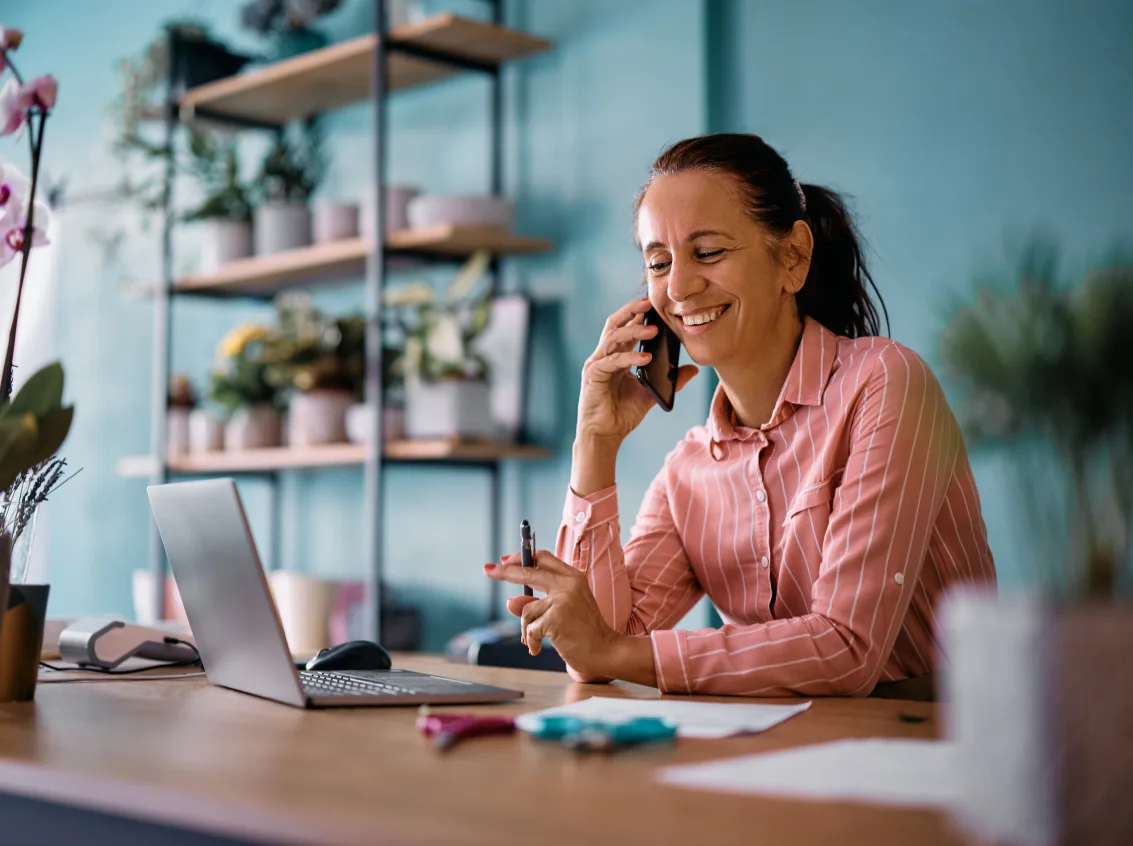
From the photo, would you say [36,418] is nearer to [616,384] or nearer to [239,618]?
[239,618]

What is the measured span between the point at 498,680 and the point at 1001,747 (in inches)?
35.5

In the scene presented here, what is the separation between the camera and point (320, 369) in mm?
3236

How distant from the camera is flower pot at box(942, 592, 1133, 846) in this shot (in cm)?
60

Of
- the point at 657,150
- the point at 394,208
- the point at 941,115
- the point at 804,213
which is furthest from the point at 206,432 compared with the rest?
the point at 804,213

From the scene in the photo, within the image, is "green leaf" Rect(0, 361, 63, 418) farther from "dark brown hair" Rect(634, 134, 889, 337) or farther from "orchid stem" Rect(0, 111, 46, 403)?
"dark brown hair" Rect(634, 134, 889, 337)

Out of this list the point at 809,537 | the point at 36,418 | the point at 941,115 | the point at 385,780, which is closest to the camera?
the point at 385,780

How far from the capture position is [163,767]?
0.87 meters

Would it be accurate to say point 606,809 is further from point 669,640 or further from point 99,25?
point 99,25

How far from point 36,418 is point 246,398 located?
2.43 m

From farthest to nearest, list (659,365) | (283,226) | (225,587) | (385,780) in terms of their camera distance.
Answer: (283,226)
(659,365)
(225,587)
(385,780)

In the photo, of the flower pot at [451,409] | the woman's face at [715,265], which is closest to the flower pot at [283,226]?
the flower pot at [451,409]

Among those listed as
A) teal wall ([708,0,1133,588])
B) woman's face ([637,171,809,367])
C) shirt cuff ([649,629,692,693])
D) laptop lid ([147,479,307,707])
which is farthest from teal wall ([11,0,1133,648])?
laptop lid ([147,479,307,707])

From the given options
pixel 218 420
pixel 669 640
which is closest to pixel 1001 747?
pixel 669 640

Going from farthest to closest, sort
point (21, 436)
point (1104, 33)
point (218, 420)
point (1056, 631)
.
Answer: point (218, 420)
point (1104, 33)
point (21, 436)
point (1056, 631)
